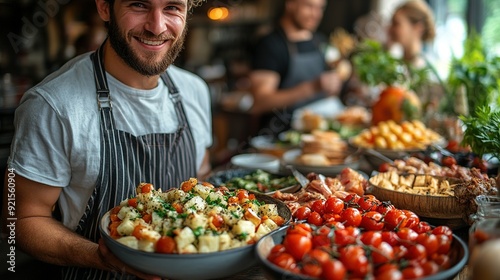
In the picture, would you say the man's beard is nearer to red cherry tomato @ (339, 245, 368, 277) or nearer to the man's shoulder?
the man's shoulder

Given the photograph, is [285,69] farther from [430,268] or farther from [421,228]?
[430,268]

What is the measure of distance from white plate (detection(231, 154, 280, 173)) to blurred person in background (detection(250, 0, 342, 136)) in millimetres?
1599

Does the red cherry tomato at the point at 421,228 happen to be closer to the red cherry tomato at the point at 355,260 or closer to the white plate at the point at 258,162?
the red cherry tomato at the point at 355,260

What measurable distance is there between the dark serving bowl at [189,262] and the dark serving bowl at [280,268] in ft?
0.18

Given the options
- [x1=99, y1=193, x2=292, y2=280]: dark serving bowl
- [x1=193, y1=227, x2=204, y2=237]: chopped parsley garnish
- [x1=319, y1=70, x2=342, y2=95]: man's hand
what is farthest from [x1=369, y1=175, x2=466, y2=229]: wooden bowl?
[x1=319, y1=70, x2=342, y2=95]: man's hand

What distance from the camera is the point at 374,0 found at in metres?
7.57

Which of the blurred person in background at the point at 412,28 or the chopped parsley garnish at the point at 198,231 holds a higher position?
the blurred person in background at the point at 412,28

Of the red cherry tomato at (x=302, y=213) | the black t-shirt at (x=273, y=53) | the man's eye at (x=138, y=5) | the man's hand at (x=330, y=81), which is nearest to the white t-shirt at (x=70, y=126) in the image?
the man's eye at (x=138, y=5)

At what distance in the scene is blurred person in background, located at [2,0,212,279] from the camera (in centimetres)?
201

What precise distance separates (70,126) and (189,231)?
2.69 feet

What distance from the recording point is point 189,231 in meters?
1.56

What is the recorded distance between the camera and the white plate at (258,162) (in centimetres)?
294

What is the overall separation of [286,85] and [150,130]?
281 cm

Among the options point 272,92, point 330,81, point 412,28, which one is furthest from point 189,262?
point 412,28
